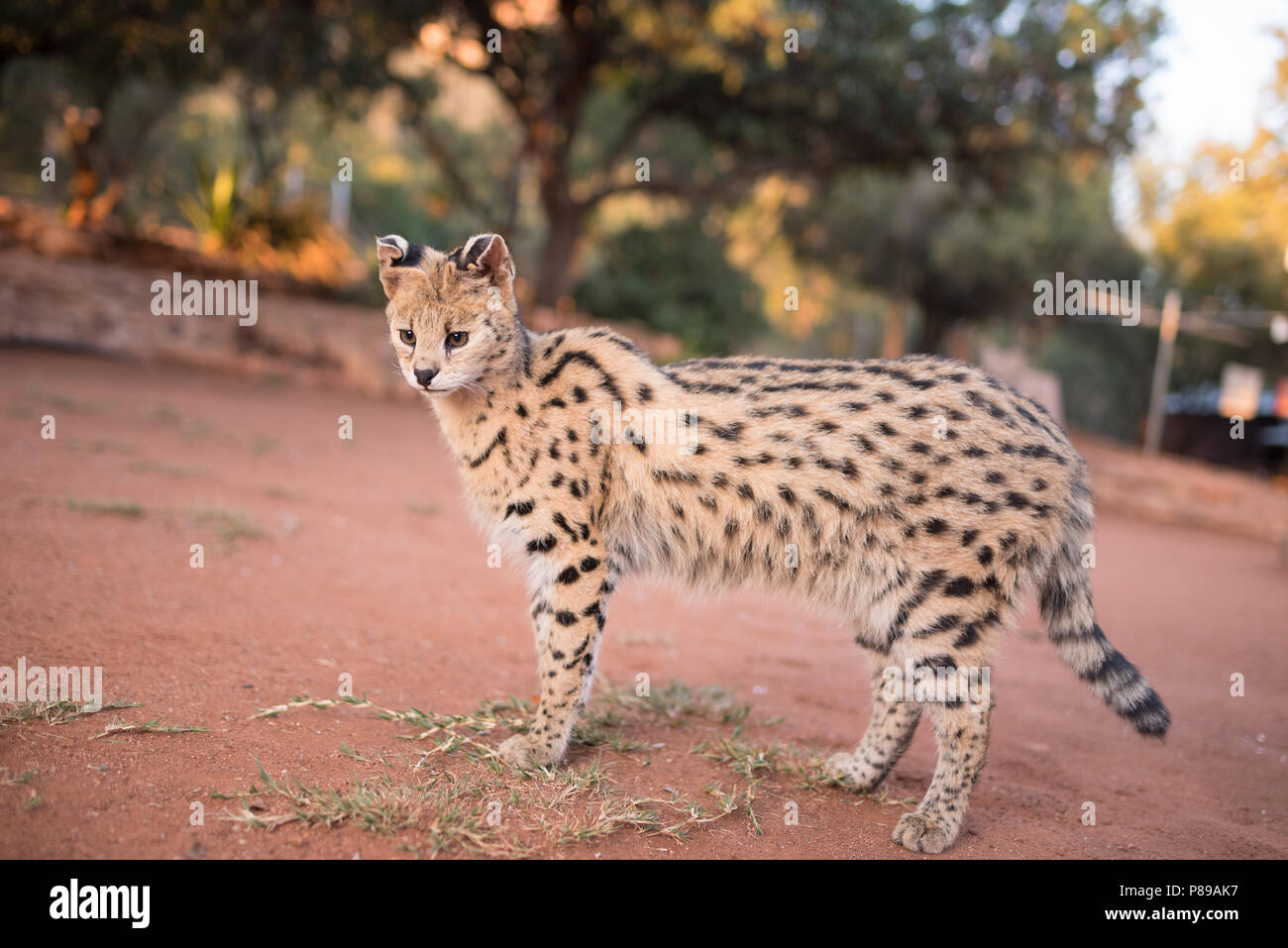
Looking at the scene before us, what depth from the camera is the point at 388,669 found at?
5445mm

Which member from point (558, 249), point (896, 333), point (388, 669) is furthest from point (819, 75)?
point (388, 669)

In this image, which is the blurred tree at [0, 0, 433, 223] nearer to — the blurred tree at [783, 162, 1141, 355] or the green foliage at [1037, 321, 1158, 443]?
the blurred tree at [783, 162, 1141, 355]

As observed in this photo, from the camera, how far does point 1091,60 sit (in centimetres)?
1773

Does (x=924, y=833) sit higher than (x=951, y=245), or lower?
lower

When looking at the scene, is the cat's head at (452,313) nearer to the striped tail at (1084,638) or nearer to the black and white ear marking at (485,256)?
the black and white ear marking at (485,256)

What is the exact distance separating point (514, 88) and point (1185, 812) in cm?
1817

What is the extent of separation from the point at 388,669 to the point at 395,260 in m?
2.28

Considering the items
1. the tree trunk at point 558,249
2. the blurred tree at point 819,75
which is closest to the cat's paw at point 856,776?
the blurred tree at point 819,75

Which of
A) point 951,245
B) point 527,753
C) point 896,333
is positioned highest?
point 951,245

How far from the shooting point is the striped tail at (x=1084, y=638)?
438cm

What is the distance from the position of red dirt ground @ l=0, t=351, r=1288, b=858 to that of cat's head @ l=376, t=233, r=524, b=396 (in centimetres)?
162

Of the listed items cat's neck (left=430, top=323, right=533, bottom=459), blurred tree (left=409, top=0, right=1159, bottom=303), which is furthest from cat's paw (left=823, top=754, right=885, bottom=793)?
blurred tree (left=409, top=0, right=1159, bottom=303)

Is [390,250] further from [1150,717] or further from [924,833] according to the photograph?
[1150,717]
